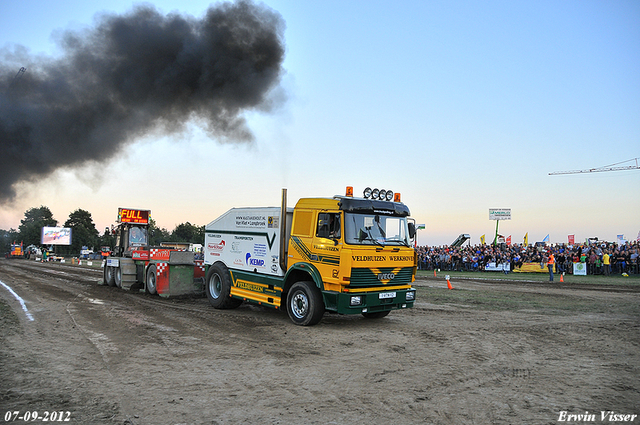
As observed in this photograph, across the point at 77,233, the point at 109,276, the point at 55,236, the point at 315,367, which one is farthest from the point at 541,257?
the point at 77,233

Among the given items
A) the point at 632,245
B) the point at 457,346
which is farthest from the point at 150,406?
the point at 632,245

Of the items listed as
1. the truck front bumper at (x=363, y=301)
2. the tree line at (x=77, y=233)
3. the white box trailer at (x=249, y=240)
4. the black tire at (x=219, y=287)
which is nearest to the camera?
the truck front bumper at (x=363, y=301)

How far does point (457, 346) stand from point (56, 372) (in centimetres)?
666

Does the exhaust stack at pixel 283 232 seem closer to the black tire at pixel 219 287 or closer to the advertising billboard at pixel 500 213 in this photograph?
the black tire at pixel 219 287

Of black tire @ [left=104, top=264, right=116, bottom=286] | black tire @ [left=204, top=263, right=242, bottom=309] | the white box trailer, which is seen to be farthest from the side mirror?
black tire @ [left=104, top=264, right=116, bottom=286]

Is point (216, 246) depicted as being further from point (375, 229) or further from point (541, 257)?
point (541, 257)

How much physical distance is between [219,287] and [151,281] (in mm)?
4014

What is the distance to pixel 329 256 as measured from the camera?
938cm

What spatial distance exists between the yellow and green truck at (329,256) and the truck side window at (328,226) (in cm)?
2

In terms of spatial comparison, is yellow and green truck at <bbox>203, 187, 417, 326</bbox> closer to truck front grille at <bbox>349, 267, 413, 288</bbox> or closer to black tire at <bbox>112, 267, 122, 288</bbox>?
truck front grille at <bbox>349, 267, 413, 288</bbox>

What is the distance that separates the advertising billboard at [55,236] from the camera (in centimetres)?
5772

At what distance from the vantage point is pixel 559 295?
16.5m

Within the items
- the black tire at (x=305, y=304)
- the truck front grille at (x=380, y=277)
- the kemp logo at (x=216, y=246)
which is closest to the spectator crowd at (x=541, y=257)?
the truck front grille at (x=380, y=277)

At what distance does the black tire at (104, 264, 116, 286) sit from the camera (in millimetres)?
18062
